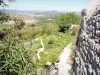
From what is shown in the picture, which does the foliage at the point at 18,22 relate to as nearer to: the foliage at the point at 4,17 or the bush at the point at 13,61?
the foliage at the point at 4,17

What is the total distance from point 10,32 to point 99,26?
15.7 ft

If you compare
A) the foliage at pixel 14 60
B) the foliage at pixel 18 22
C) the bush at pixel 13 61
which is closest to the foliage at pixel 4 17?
the foliage at pixel 18 22

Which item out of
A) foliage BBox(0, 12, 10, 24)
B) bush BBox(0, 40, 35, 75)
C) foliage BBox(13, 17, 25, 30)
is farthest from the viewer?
foliage BBox(0, 12, 10, 24)

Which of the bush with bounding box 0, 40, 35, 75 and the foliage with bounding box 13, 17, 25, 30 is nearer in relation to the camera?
the bush with bounding box 0, 40, 35, 75

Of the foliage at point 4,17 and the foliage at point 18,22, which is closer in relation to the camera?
the foliage at point 18,22

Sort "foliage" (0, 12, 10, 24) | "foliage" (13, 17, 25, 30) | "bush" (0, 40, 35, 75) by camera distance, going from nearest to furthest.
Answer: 1. "bush" (0, 40, 35, 75)
2. "foliage" (13, 17, 25, 30)
3. "foliage" (0, 12, 10, 24)

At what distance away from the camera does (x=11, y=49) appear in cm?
699

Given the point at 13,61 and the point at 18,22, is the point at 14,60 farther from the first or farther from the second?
the point at 18,22

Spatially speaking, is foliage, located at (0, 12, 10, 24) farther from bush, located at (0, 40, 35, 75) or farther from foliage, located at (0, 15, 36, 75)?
bush, located at (0, 40, 35, 75)

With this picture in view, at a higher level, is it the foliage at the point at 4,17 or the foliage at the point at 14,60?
the foliage at the point at 4,17

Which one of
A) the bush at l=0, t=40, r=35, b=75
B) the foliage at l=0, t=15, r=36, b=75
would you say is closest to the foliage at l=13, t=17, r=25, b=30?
the foliage at l=0, t=15, r=36, b=75

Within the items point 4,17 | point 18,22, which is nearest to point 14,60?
point 18,22

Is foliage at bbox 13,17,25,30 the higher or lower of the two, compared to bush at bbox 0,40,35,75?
higher

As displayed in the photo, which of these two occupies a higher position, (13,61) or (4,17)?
(4,17)
